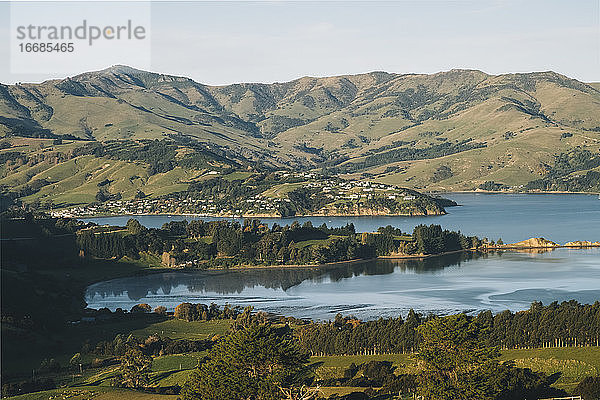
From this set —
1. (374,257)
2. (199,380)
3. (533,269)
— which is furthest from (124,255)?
(199,380)

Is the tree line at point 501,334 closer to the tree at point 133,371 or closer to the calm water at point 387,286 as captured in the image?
the tree at point 133,371

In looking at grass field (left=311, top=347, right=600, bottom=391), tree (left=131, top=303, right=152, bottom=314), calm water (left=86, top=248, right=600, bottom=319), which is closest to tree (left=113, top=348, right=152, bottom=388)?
grass field (left=311, top=347, right=600, bottom=391)

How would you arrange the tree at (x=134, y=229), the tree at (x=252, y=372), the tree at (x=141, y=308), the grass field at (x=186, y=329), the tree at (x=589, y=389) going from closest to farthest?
the tree at (x=252, y=372) → the tree at (x=589, y=389) → the grass field at (x=186, y=329) → the tree at (x=141, y=308) → the tree at (x=134, y=229)

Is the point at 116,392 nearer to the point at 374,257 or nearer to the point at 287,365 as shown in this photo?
the point at 287,365

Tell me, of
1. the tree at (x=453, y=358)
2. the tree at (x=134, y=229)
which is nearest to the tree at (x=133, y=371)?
the tree at (x=453, y=358)

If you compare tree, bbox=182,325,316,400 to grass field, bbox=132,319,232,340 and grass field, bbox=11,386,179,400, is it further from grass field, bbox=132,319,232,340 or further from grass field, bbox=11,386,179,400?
grass field, bbox=132,319,232,340

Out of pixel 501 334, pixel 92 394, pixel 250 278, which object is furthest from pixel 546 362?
pixel 250 278

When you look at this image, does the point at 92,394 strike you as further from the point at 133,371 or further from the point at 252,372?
the point at 252,372
